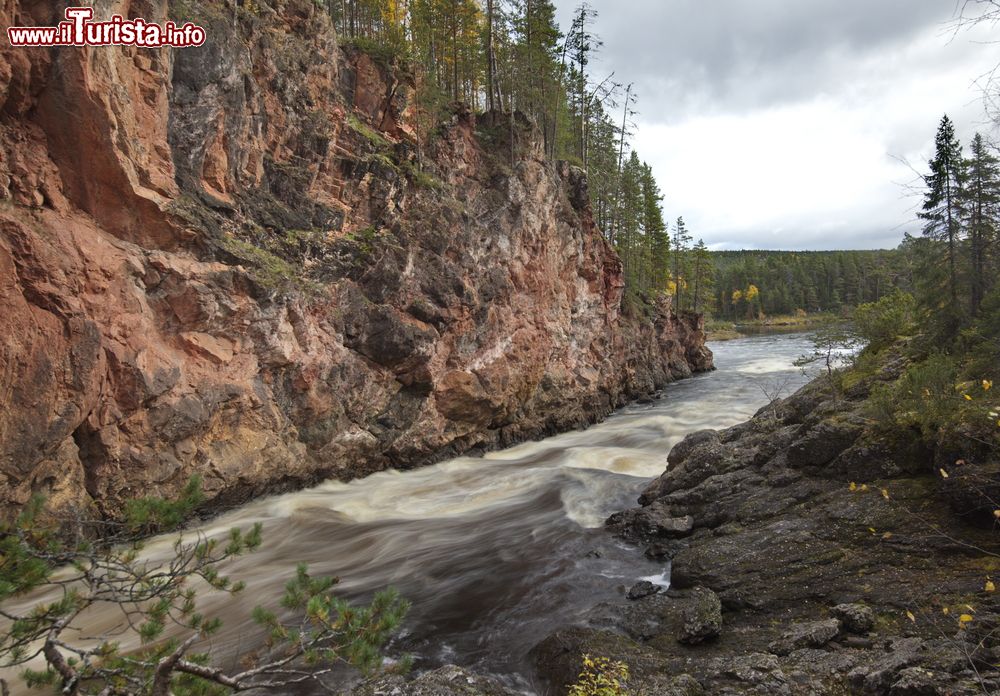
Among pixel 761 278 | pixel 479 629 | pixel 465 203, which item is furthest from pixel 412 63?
pixel 761 278

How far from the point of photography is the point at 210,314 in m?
10.8

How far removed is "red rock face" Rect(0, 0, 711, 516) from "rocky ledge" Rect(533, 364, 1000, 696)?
7.84m

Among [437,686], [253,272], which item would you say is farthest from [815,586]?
[253,272]

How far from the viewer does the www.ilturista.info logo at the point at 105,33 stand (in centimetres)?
823

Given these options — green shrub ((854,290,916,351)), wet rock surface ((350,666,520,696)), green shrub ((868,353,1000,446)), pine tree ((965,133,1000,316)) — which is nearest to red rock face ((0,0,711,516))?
wet rock surface ((350,666,520,696))

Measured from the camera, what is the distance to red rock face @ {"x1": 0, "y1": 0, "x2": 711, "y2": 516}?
833 centimetres

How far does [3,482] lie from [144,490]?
2.16m

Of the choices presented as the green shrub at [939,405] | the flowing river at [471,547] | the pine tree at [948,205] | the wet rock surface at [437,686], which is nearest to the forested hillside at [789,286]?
the pine tree at [948,205]

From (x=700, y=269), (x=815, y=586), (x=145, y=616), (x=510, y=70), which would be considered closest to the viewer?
(x=145, y=616)

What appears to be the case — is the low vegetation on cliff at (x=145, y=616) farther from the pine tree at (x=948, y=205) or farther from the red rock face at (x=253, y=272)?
the pine tree at (x=948, y=205)

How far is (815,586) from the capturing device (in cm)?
629

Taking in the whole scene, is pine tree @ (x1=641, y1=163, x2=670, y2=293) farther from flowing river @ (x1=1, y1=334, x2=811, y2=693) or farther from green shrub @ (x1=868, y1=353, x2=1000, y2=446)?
green shrub @ (x1=868, y1=353, x2=1000, y2=446)

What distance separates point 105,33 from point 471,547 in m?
11.4

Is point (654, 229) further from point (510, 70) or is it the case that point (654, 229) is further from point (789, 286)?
point (789, 286)
